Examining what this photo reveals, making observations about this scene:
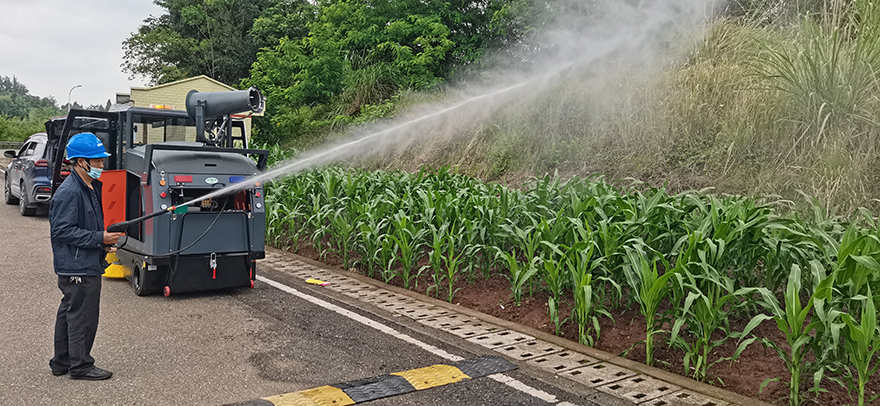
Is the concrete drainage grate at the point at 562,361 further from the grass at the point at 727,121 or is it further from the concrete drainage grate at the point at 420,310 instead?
the grass at the point at 727,121

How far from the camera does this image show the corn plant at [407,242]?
7508 mm

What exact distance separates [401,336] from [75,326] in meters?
2.59

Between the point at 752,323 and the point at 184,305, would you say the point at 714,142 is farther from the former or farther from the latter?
the point at 184,305

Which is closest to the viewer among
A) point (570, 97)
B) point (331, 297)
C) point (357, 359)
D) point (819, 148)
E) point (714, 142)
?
point (357, 359)

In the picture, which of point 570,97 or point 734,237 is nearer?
point 734,237

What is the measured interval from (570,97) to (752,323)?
9.81 meters

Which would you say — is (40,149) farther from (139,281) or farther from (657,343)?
(657,343)

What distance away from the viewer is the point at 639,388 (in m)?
4.62

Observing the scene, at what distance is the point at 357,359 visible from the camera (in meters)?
5.18

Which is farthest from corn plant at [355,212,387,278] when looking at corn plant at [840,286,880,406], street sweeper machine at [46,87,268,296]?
corn plant at [840,286,880,406]

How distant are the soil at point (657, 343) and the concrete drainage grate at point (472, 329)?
1.11 ft

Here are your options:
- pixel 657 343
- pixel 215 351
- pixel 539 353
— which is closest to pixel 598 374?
pixel 539 353

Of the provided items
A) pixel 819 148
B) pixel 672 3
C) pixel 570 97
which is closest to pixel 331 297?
pixel 819 148

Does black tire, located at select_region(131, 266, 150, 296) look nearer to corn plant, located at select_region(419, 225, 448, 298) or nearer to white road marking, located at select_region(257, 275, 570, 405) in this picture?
white road marking, located at select_region(257, 275, 570, 405)
